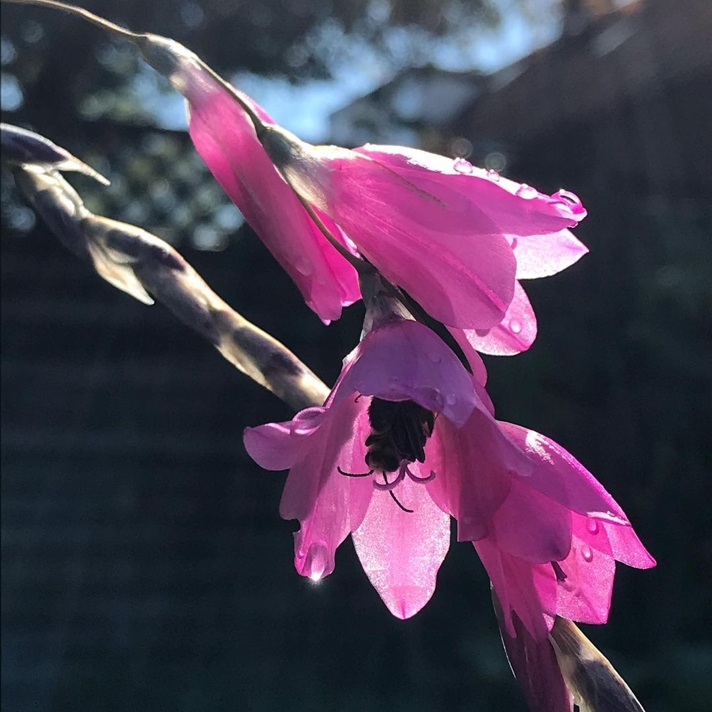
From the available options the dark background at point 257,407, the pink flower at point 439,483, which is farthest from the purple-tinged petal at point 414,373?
the dark background at point 257,407

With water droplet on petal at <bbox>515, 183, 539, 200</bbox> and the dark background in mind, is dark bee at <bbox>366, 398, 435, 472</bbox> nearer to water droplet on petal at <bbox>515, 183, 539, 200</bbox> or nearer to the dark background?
water droplet on petal at <bbox>515, 183, 539, 200</bbox>

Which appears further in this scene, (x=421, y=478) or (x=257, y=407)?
(x=257, y=407)

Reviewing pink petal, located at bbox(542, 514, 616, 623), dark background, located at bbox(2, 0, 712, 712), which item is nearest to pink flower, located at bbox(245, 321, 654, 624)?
pink petal, located at bbox(542, 514, 616, 623)

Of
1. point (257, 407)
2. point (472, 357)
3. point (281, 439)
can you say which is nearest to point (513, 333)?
point (472, 357)

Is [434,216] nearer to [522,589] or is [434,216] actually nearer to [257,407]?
[522,589]

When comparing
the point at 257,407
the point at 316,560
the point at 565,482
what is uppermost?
the point at 565,482
